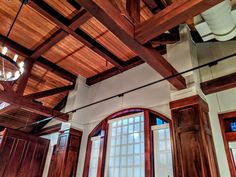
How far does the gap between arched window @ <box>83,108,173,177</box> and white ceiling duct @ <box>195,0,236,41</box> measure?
6.05 feet

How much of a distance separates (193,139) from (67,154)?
3.29 metres

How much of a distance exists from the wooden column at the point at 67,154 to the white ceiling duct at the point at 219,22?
4.03m

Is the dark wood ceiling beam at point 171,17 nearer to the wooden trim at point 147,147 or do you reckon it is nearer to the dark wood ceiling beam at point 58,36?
the dark wood ceiling beam at point 58,36

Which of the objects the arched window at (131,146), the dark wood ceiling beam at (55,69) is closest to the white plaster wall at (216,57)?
the arched window at (131,146)

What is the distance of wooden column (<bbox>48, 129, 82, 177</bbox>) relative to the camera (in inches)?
188

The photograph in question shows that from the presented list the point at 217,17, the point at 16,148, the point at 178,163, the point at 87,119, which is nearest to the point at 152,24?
the point at 217,17

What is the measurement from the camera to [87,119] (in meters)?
5.52

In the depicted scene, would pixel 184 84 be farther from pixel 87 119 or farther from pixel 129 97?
pixel 87 119

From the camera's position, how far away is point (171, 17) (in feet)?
7.10

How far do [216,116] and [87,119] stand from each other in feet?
11.2

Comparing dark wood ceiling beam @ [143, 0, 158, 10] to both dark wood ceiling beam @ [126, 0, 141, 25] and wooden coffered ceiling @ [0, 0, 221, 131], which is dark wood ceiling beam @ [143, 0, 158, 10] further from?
dark wood ceiling beam @ [126, 0, 141, 25]

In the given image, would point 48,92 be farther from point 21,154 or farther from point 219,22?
point 219,22

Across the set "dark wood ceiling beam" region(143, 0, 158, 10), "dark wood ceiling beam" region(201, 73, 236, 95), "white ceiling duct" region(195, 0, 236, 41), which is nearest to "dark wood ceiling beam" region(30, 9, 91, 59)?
"dark wood ceiling beam" region(143, 0, 158, 10)

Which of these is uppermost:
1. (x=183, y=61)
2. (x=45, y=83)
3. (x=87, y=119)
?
(x=45, y=83)
